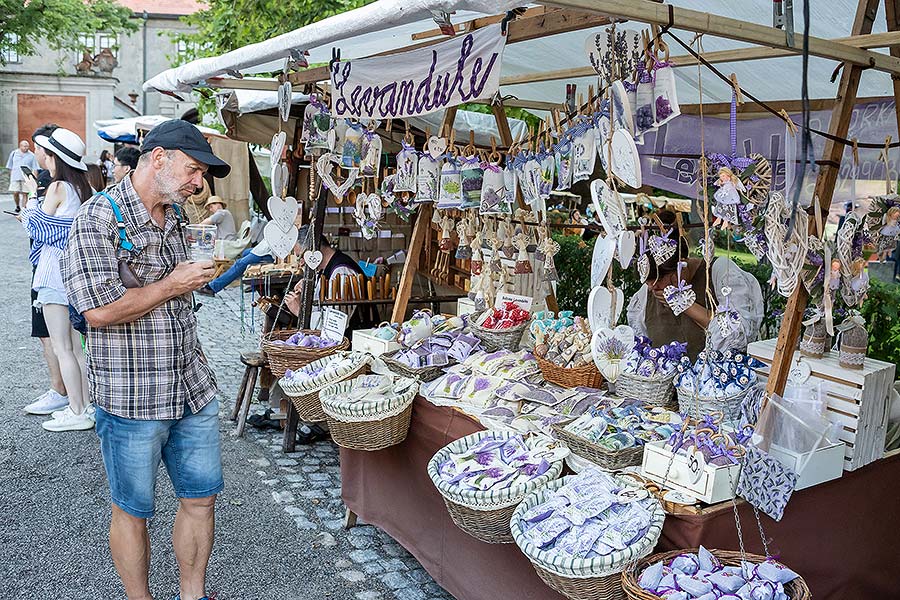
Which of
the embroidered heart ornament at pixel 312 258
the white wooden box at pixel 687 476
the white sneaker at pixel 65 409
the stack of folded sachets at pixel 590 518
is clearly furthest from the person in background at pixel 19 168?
the white wooden box at pixel 687 476

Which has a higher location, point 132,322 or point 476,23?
point 476,23

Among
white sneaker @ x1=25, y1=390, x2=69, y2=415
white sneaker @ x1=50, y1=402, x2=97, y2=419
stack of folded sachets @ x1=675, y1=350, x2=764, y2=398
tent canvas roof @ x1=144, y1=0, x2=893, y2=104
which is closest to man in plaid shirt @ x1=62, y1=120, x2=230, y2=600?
tent canvas roof @ x1=144, y1=0, x2=893, y2=104

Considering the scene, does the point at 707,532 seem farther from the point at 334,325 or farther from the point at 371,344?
the point at 334,325

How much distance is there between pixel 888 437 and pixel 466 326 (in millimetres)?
1969

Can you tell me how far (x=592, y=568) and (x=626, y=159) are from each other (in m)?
A: 1.23

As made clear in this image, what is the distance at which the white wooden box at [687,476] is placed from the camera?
239 cm

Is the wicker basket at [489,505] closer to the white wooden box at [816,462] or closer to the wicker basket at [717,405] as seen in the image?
the wicker basket at [717,405]

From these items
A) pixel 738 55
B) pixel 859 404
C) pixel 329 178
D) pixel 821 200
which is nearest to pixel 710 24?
pixel 821 200

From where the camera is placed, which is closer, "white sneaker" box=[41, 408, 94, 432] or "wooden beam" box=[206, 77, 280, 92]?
"wooden beam" box=[206, 77, 280, 92]

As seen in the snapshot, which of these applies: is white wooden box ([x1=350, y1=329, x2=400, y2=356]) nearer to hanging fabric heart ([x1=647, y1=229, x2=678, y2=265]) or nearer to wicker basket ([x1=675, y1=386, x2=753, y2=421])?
hanging fabric heart ([x1=647, y1=229, x2=678, y2=265])

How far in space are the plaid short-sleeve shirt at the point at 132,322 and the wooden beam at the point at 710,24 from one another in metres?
1.59

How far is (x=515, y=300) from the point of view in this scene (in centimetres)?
404

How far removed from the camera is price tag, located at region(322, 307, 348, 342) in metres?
4.38

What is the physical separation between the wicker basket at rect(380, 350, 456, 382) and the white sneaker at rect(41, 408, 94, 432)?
8.49 feet
